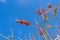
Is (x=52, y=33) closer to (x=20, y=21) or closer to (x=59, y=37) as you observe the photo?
(x=59, y=37)

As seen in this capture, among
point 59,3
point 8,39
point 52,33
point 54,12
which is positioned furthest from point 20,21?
point 8,39

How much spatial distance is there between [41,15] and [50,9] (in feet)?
0.84

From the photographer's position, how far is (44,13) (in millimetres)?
5246

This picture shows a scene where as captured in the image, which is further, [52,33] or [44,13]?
[52,33]

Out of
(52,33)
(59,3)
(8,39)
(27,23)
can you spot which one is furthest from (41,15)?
(8,39)

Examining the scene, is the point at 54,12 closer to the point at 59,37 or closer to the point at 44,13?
the point at 44,13

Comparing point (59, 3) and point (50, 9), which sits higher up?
point (59, 3)

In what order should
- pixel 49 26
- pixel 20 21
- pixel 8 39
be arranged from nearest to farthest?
pixel 20 21
pixel 49 26
pixel 8 39

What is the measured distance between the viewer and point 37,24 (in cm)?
537

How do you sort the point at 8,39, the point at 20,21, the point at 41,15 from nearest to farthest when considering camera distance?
the point at 20,21 < the point at 41,15 < the point at 8,39

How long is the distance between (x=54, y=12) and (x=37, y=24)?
0.52 metres

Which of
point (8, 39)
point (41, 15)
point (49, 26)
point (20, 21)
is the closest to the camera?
point (20, 21)

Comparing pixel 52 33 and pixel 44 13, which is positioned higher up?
pixel 52 33

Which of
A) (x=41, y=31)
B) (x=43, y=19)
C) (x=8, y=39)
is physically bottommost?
(x=41, y=31)
